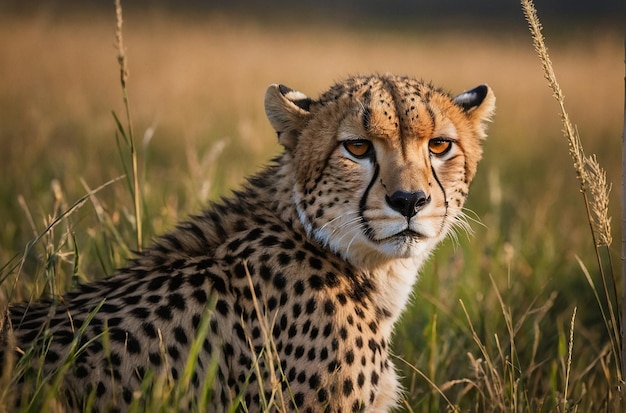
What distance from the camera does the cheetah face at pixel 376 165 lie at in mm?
2854

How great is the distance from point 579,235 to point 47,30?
336 inches

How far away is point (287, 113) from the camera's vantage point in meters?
3.16

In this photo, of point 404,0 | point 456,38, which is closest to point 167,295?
point 456,38

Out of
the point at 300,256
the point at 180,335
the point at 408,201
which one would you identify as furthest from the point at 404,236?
the point at 180,335

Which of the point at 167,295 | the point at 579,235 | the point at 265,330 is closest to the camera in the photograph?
the point at 265,330

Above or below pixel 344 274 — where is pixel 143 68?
below

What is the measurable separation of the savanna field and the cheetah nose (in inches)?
7.3

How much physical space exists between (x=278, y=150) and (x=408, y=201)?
4.33 m

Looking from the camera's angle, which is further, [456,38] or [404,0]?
[404,0]

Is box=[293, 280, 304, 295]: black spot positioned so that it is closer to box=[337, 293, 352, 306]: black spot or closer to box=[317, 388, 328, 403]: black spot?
box=[337, 293, 352, 306]: black spot

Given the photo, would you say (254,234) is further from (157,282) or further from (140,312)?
(140,312)

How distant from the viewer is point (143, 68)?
10.7 meters

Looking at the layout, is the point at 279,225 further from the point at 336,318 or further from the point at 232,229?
the point at 336,318

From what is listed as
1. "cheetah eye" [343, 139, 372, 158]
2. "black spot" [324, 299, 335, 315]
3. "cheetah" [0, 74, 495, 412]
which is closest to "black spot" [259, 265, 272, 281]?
"cheetah" [0, 74, 495, 412]
